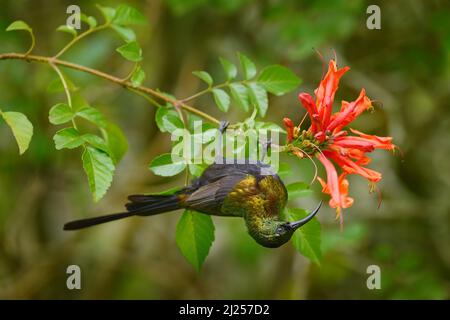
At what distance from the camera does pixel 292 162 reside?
471cm

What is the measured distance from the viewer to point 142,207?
74.7 inches

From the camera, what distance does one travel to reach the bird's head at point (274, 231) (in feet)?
5.74

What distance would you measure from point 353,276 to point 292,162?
123cm

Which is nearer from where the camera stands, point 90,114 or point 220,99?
point 90,114

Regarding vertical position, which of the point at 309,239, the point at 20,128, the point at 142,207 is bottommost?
the point at 309,239

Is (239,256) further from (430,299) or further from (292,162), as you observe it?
(430,299)

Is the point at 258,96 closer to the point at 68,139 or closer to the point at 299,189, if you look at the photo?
the point at 299,189

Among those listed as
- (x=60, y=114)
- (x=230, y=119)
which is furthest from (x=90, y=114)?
(x=230, y=119)

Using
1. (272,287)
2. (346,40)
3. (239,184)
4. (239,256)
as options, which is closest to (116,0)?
(346,40)

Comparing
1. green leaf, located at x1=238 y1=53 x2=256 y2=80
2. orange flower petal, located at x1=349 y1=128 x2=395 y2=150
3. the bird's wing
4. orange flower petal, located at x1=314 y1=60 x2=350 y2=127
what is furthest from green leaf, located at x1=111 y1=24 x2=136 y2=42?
orange flower petal, located at x1=349 y1=128 x2=395 y2=150

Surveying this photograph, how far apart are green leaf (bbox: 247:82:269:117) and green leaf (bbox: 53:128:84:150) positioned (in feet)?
2.08

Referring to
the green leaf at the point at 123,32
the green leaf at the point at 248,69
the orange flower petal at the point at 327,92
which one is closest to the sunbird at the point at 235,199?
the orange flower petal at the point at 327,92

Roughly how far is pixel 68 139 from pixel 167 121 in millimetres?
311
